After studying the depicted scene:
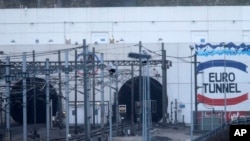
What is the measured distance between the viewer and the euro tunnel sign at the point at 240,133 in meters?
6.71

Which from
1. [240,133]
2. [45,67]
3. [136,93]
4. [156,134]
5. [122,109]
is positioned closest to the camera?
[240,133]

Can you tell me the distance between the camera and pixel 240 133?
6.78 metres

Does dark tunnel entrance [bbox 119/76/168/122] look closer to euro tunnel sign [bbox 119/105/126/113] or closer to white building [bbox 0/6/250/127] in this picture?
euro tunnel sign [bbox 119/105/126/113]

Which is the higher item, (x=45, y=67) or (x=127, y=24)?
(x=127, y=24)

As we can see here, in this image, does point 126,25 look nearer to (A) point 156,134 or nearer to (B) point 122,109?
(B) point 122,109

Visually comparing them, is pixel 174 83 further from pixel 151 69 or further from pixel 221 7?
pixel 221 7

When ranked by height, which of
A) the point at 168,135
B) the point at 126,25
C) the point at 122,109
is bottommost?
the point at 168,135

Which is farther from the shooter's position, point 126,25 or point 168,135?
point 126,25

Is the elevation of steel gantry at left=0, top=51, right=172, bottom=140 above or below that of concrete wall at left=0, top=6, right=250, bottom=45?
below

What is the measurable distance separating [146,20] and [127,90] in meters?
3.67

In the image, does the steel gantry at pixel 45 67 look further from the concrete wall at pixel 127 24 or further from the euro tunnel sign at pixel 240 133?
the euro tunnel sign at pixel 240 133

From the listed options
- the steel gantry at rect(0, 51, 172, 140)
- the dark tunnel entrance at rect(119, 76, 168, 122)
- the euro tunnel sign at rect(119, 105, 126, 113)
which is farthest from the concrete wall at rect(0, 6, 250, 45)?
the euro tunnel sign at rect(119, 105, 126, 113)

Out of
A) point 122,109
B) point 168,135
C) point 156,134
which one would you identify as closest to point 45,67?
point 156,134

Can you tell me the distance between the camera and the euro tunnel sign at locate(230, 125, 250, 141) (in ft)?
22.0
